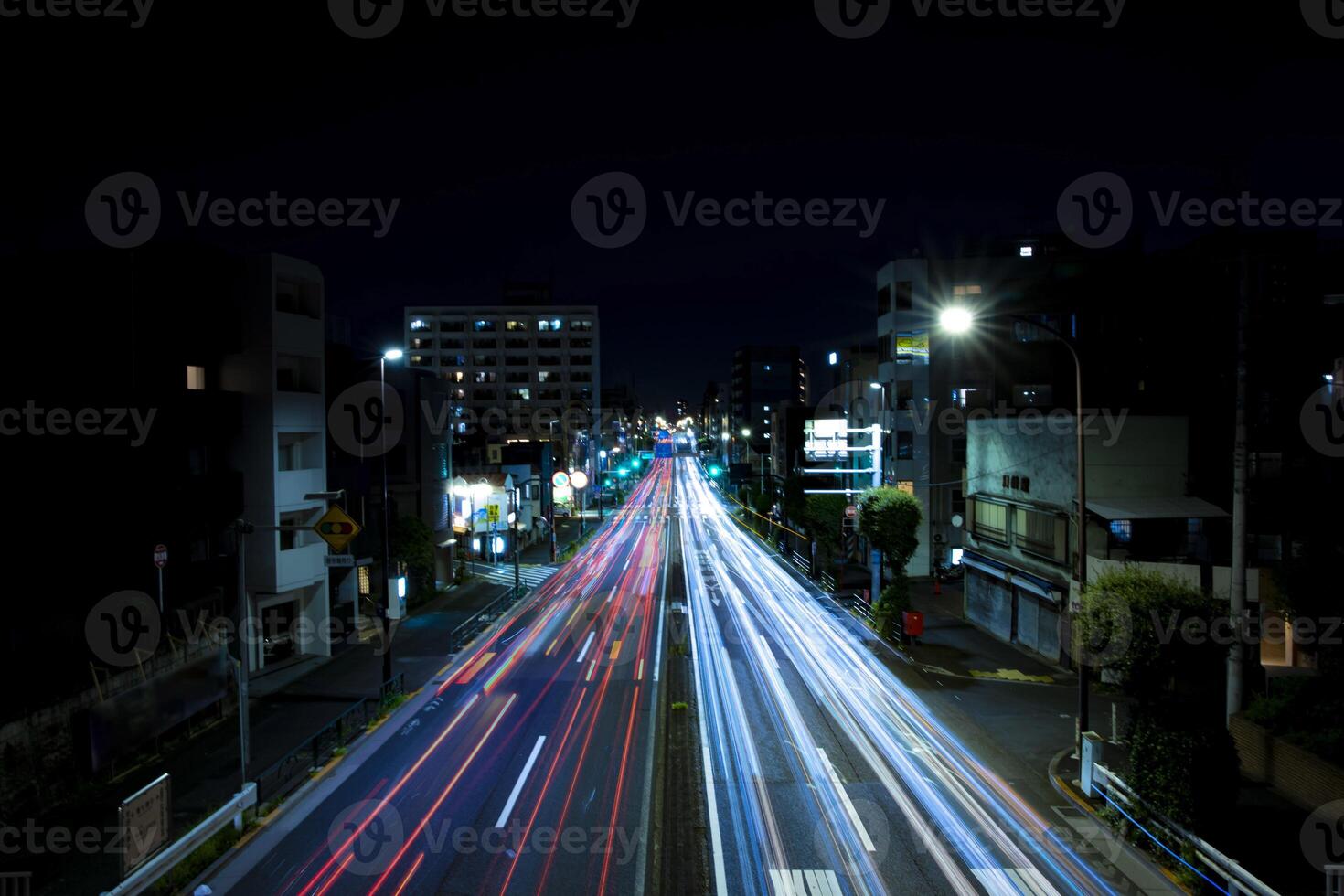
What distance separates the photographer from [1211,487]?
77.0 ft

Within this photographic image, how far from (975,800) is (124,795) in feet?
52.6

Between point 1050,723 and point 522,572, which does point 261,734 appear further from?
point 522,572

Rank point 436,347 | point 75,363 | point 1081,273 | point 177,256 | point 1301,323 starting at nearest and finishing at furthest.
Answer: point 75,363 → point 177,256 → point 1301,323 → point 1081,273 → point 436,347

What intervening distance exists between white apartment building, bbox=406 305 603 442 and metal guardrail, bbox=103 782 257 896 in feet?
294

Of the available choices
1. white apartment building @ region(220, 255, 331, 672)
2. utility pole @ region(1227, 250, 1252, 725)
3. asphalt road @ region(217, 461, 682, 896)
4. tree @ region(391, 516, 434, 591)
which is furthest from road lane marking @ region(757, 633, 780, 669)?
tree @ region(391, 516, 434, 591)

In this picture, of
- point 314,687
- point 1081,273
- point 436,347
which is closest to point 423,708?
point 314,687

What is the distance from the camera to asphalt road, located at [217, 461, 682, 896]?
35.5ft

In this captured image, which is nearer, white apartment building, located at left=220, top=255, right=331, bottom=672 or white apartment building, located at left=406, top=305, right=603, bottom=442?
white apartment building, located at left=220, top=255, right=331, bottom=672

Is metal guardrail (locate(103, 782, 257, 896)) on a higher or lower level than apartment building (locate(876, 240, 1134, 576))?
lower

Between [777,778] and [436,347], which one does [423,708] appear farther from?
[436,347]

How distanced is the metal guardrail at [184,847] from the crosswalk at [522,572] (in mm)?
24905

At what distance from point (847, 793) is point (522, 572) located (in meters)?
30.2

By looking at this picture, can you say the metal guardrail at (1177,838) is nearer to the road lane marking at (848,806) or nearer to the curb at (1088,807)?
the curb at (1088,807)

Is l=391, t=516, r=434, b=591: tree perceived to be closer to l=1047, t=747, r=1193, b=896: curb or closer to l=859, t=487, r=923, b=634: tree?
l=859, t=487, r=923, b=634: tree
